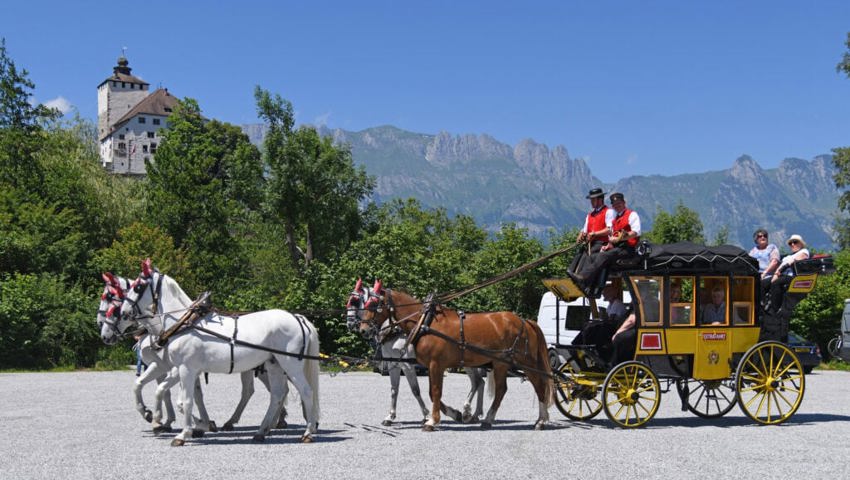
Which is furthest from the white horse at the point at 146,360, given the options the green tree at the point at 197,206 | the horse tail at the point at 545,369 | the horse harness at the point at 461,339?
the green tree at the point at 197,206

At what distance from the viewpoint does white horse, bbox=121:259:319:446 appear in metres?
11.8

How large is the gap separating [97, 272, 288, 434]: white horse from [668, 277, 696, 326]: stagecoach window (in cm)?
630

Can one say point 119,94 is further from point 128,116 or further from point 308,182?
point 308,182

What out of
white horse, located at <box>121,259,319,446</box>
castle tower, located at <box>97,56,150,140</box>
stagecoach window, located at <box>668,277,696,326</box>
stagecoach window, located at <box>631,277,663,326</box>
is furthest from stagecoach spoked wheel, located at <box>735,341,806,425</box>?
castle tower, located at <box>97,56,150,140</box>

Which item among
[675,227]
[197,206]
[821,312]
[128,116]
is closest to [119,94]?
[128,116]

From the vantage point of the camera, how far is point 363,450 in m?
10.9

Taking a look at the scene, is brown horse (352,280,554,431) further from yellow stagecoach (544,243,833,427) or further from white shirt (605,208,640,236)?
white shirt (605,208,640,236)

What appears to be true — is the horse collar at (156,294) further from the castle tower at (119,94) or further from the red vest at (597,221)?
the castle tower at (119,94)

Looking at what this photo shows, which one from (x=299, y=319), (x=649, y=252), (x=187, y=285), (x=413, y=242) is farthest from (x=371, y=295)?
(x=187, y=285)

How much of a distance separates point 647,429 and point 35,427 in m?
9.47

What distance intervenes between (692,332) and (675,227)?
45.5 m

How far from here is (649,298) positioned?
43.2 feet

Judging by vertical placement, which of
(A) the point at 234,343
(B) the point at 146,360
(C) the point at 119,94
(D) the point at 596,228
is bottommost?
(B) the point at 146,360

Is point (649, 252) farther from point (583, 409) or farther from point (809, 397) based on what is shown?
point (809, 397)
